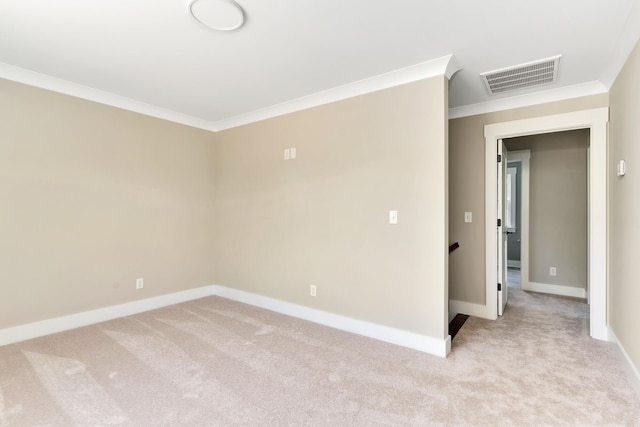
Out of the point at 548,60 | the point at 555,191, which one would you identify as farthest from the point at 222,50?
the point at 555,191

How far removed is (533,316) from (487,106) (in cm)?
248

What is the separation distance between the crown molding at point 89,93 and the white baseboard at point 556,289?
5440mm

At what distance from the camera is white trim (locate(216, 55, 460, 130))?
8.29 feet

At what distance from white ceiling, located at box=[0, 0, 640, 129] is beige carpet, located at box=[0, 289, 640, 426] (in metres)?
2.40

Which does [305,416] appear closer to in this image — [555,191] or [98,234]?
[98,234]

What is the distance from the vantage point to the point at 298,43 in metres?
2.27

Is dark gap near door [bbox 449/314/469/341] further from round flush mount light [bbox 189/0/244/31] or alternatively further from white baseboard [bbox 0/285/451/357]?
round flush mount light [bbox 189/0/244/31]

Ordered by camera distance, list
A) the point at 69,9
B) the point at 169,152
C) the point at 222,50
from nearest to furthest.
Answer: the point at 69,9 → the point at 222,50 → the point at 169,152

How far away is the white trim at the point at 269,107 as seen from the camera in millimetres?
2580

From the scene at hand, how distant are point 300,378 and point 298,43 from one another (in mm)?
2476

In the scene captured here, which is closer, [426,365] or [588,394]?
[588,394]

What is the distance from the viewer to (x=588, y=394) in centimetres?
200

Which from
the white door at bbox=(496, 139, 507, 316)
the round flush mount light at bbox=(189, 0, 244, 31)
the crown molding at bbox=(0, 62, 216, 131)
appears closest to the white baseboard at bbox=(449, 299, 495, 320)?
the white door at bbox=(496, 139, 507, 316)

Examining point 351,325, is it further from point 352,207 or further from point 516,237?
point 516,237
